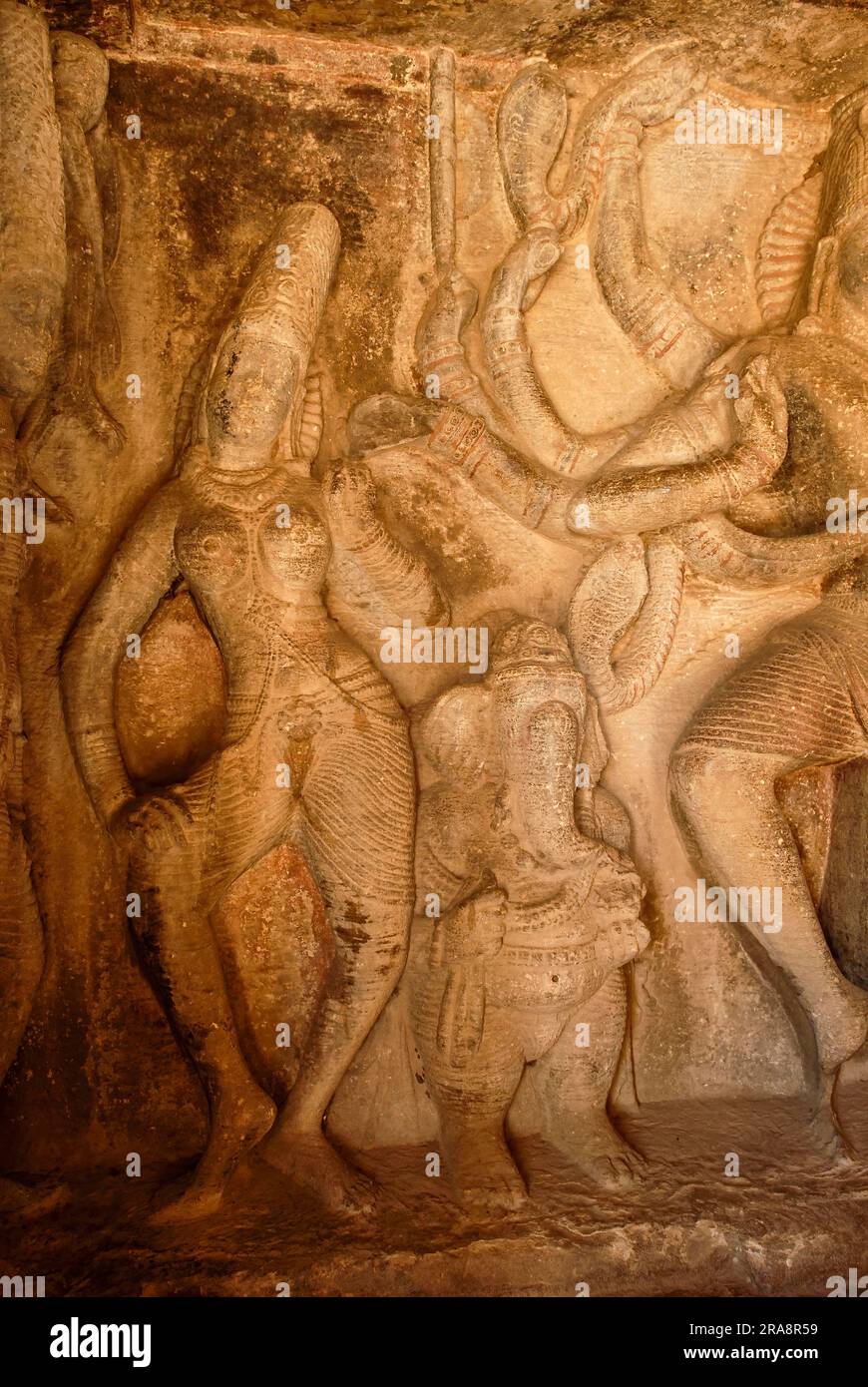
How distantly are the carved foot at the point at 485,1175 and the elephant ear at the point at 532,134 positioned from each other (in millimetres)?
3189

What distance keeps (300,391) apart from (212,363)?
310 mm

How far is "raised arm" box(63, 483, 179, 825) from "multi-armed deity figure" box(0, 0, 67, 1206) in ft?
0.66

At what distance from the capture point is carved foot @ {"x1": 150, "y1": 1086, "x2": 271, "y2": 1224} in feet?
11.5

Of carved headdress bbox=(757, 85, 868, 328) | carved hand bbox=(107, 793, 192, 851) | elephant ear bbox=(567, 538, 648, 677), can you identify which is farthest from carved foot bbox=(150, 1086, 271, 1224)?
carved headdress bbox=(757, 85, 868, 328)

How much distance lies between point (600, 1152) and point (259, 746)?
5.65 ft

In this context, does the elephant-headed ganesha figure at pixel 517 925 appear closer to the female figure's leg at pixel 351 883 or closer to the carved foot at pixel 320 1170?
the female figure's leg at pixel 351 883

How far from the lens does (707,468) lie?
158 inches

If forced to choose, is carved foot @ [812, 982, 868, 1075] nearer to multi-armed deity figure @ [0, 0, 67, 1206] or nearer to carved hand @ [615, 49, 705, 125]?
multi-armed deity figure @ [0, 0, 67, 1206]

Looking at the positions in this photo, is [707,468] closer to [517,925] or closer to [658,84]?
A: [658,84]

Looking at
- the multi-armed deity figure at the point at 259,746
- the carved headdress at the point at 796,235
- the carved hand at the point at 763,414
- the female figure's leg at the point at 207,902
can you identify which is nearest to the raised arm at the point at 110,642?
the multi-armed deity figure at the point at 259,746

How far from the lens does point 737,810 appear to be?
3.98 meters

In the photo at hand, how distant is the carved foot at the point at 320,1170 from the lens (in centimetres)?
357

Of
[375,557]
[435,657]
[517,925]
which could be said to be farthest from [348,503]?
[517,925]

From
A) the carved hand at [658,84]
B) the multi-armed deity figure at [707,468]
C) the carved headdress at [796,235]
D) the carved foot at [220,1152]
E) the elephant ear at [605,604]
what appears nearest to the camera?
the carved foot at [220,1152]
